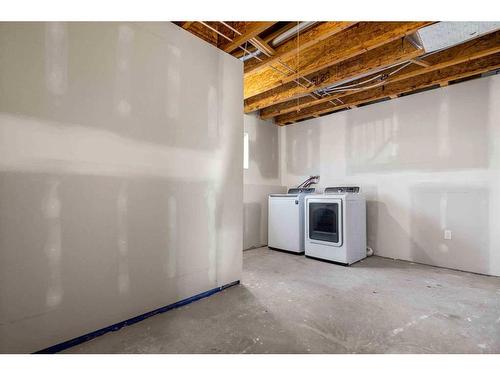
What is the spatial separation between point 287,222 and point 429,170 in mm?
2071

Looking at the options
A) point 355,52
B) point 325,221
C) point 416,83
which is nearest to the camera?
point 355,52

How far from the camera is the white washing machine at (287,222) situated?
3858 millimetres

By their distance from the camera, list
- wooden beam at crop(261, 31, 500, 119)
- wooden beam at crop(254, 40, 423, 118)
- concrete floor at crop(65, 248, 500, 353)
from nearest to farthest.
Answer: concrete floor at crop(65, 248, 500, 353) → wooden beam at crop(261, 31, 500, 119) → wooden beam at crop(254, 40, 423, 118)

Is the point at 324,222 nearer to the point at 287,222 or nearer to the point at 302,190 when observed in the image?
the point at 287,222

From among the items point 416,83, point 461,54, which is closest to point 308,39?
point 461,54

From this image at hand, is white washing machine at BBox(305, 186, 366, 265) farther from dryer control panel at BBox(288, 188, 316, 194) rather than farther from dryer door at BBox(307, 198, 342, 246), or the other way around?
dryer control panel at BBox(288, 188, 316, 194)

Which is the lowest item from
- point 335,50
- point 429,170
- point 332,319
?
point 332,319

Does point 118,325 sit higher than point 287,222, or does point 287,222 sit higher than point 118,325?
point 287,222

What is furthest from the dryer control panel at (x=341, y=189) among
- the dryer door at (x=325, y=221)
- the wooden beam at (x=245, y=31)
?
the wooden beam at (x=245, y=31)

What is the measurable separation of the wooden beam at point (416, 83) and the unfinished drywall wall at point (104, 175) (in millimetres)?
2211

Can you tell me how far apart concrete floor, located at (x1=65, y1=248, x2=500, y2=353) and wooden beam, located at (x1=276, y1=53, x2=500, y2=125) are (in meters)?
2.33

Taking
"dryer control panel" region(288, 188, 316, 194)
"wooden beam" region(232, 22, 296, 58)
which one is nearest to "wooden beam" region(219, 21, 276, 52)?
"wooden beam" region(232, 22, 296, 58)

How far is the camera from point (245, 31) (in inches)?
85.6

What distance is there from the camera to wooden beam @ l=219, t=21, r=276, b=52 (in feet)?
6.66
